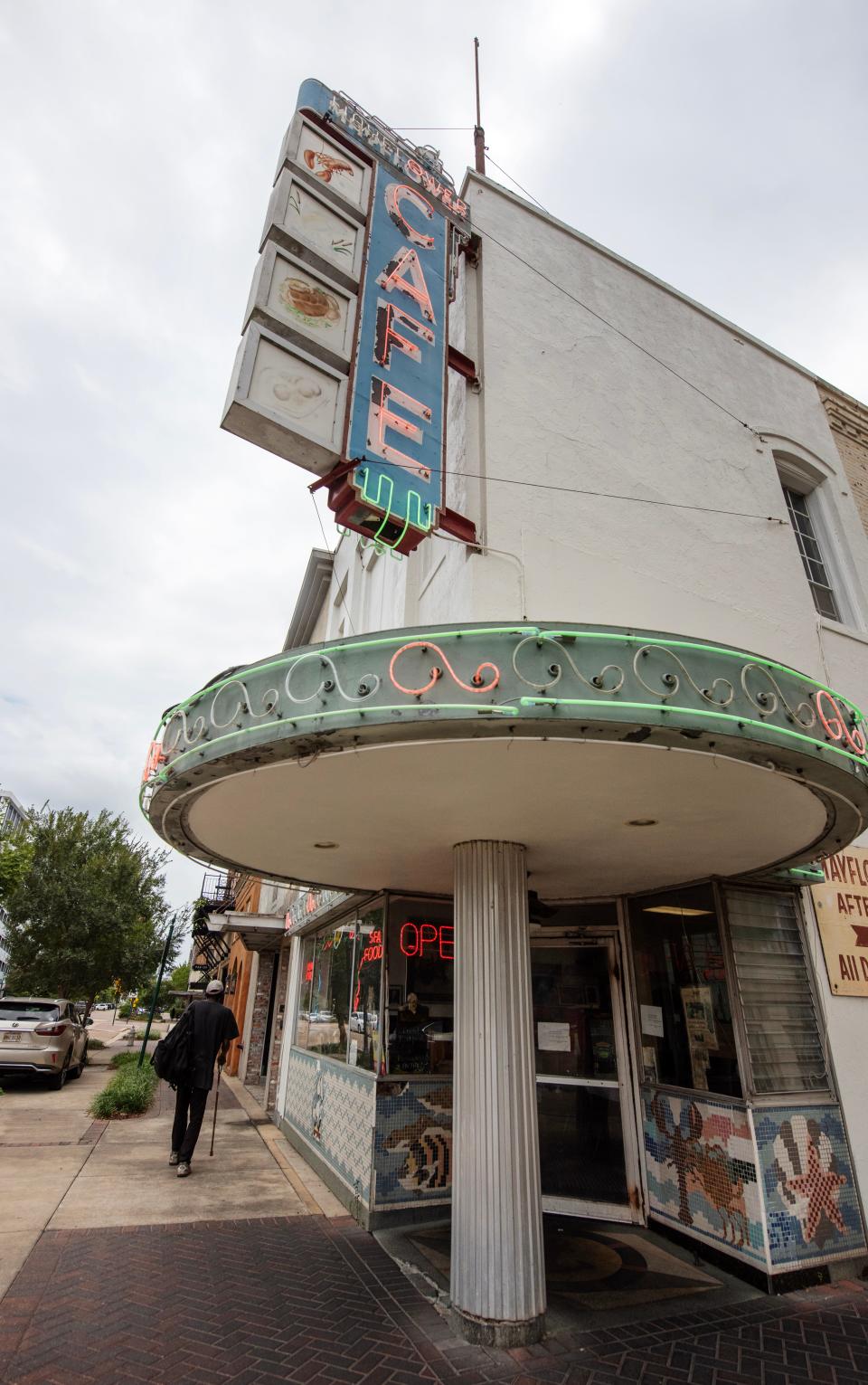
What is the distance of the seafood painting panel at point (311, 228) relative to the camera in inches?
216

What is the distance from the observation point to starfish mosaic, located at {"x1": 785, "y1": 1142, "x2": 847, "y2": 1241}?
5109 millimetres

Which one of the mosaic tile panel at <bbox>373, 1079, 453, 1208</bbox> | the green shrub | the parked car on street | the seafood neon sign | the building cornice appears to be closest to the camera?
the seafood neon sign

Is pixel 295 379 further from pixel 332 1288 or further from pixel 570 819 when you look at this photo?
pixel 332 1288

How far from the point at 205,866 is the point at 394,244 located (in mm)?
5746

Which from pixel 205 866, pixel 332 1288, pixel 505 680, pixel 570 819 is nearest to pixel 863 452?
pixel 570 819

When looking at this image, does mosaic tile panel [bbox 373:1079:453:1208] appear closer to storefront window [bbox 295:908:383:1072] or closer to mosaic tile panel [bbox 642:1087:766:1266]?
storefront window [bbox 295:908:383:1072]

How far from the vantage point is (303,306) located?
17.5 ft

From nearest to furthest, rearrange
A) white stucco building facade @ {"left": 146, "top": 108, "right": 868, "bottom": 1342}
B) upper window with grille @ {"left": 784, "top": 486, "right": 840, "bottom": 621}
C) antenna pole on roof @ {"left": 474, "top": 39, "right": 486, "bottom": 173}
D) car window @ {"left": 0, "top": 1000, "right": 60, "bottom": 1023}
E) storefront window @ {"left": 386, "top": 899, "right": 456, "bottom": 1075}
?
white stucco building facade @ {"left": 146, "top": 108, "right": 868, "bottom": 1342} → storefront window @ {"left": 386, "top": 899, "right": 456, "bottom": 1075} → upper window with grille @ {"left": 784, "top": 486, "right": 840, "bottom": 621} → antenna pole on roof @ {"left": 474, "top": 39, "right": 486, "bottom": 173} → car window @ {"left": 0, "top": 1000, "right": 60, "bottom": 1023}

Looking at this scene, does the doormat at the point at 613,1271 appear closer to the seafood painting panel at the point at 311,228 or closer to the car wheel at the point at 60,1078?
Result: the seafood painting panel at the point at 311,228

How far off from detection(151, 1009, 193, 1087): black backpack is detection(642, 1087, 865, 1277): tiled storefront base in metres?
4.84

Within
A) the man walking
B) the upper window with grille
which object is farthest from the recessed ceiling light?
the man walking

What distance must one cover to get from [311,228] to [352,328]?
3.20 feet

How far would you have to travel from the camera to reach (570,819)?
15.1 ft

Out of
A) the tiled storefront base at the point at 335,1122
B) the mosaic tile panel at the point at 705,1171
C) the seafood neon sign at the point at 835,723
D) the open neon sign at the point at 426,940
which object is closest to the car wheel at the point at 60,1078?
the tiled storefront base at the point at 335,1122
